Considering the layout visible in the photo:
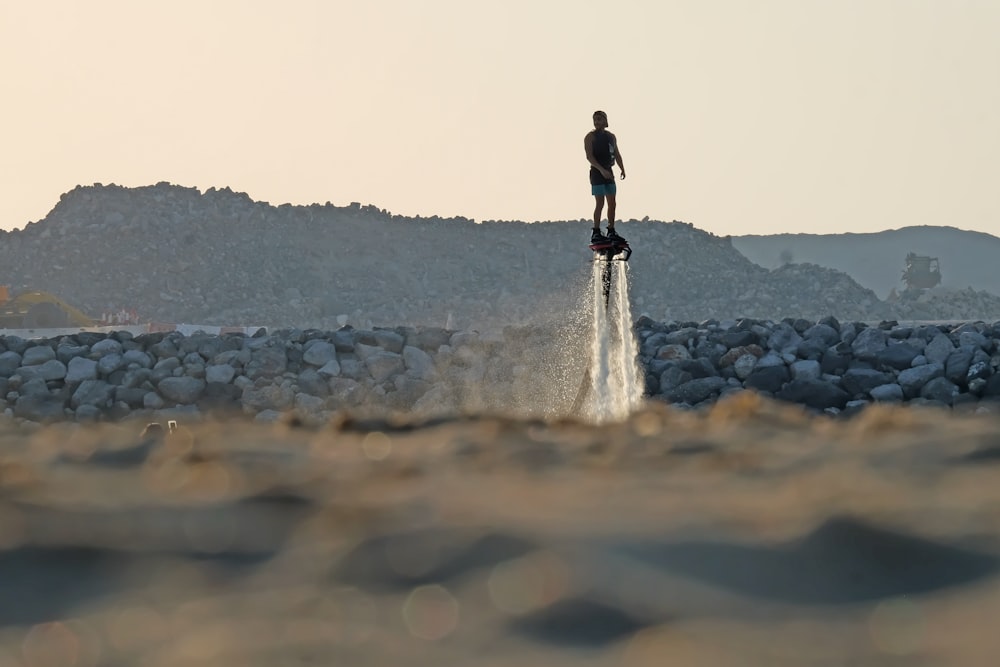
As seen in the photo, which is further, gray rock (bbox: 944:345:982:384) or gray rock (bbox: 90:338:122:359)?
gray rock (bbox: 90:338:122:359)

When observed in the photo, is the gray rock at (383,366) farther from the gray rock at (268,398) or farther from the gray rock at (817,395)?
the gray rock at (817,395)

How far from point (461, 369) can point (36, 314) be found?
17.3 m

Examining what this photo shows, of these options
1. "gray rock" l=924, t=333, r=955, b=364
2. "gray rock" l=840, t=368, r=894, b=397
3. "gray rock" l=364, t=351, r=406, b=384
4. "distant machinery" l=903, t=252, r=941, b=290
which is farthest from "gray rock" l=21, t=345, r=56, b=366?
"distant machinery" l=903, t=252, r=941, b=290

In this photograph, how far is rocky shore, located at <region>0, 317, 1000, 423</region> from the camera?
19.0m

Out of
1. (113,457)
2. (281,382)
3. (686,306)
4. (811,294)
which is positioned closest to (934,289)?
(811,294)

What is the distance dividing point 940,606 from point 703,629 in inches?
22.3

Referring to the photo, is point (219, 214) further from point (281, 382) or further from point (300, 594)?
point (300, 594)

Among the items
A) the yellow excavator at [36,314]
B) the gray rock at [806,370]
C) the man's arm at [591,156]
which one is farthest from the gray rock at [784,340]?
the yellow excavator at [36,314]

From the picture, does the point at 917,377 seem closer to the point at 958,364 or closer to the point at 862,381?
the point at 958,364

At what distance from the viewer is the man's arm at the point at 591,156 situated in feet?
37.9

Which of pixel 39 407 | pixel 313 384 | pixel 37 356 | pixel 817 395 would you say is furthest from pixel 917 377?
pixel 37 356

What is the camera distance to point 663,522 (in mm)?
3732

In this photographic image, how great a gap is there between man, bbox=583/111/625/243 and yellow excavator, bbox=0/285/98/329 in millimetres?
25677

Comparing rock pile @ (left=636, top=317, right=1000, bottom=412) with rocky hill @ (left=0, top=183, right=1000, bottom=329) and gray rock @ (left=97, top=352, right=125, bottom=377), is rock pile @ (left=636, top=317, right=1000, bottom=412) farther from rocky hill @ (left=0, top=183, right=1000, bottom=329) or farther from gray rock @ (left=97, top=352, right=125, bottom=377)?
rocky hill @ (left=0, top=183, right=1000, bottom=329)
